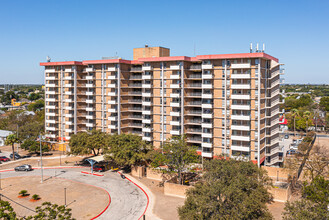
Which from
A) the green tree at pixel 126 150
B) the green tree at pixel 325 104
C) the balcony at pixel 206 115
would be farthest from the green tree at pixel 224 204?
the green tree at pixel 325 104

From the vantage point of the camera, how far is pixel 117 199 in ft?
167

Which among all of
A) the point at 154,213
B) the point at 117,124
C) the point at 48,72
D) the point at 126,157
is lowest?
the point at 154,213

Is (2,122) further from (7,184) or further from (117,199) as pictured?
(117,199)

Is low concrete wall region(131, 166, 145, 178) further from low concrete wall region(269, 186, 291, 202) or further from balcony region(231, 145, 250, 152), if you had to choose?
low concrete wall region(269, 186, 291, 202)

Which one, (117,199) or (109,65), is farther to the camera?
(109,65)

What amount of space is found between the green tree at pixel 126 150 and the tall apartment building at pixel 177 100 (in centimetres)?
1163

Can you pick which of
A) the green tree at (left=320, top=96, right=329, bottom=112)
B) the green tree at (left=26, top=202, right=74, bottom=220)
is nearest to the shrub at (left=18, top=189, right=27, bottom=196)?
the green tree at (left=26, top=202, right=74, bottom=220)

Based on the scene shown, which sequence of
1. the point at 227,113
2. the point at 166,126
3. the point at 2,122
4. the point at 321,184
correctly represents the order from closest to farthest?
the point at 321,184 → the point at 227,113 → the point at 166,126 → the point at 2,122

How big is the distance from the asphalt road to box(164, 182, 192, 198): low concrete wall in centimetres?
462

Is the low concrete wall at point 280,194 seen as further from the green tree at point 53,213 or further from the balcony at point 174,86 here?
the green tree at point 53,213

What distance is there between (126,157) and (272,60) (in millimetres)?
42633

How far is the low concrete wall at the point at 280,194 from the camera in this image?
1948 inches

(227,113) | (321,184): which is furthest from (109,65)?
(321,184)

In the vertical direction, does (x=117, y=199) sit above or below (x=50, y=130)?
below
